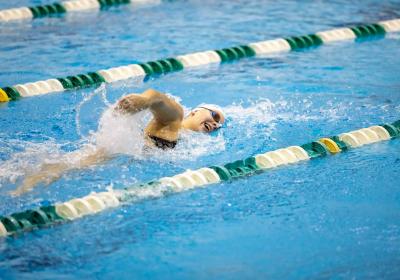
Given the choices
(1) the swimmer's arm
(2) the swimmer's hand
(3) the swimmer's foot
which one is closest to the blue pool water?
(3) the swimmer's foot

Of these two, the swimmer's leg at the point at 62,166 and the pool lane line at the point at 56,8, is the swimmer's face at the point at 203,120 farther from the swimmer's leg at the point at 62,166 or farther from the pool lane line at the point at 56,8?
the pool lane line at the point at 56,8

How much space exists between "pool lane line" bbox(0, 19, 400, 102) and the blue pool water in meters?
0.12

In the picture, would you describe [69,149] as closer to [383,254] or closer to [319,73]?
[383,254]

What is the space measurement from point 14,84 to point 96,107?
0.87m

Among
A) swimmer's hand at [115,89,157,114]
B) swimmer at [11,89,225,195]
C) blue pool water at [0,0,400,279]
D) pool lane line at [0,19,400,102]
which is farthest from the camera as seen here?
pool lane line at [0,19,400,102]

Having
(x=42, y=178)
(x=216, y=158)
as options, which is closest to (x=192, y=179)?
(x=216, y=158)

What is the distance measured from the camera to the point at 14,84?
265 inches

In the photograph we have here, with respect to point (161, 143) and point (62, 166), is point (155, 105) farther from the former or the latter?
point (62, 166)

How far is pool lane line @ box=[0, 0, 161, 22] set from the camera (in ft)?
28.5

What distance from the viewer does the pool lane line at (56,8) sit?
8.67 meters

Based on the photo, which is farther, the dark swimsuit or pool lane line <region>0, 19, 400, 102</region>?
pool lane line <region>0, 19, 400, 102</region>

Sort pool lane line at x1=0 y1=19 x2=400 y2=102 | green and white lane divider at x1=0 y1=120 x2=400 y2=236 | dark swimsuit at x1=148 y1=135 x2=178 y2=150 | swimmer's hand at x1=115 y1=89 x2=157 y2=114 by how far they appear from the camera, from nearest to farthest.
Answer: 1. green and white lane divider at x1=0 y1=120 x2=400 y2=236
2. swimmer's hand at x1=115 y1=89 x2=157 y2=114
3. dark swimsuit at x1=148 y1=135 x2=178 y2=150
4. pool lane line at x1=0 y1=19 x2=400 y2=102

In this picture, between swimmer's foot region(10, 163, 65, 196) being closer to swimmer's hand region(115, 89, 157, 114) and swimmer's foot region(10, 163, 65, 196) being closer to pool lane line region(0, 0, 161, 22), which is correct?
swimmer's hand region(115, 89, 157, 114)

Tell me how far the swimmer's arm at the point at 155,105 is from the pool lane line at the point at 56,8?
4153 millimetres
